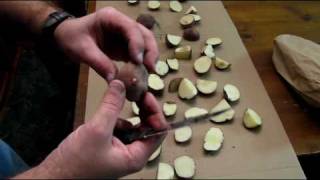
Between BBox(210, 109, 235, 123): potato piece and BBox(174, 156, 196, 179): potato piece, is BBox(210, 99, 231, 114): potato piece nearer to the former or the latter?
BBox(210, 109, 235, 123): potato piece

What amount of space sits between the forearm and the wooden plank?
6.6 inches

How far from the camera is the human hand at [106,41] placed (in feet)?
2.20

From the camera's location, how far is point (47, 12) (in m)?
0.87

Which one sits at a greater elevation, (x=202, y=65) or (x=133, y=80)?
(x=133, y=80)

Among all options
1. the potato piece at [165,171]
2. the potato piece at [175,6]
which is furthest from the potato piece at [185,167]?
the potato piece at [175,6]

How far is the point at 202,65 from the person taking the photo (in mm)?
943

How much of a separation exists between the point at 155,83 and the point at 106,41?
19 centimetres

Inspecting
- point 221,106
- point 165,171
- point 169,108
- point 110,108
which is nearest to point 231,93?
point 221,106

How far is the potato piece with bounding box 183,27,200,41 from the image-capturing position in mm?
1026

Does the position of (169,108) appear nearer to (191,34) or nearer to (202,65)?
(202,65)

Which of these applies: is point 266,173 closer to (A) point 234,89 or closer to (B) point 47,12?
(A) point 234,89

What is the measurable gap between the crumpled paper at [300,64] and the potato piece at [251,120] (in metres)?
0.12

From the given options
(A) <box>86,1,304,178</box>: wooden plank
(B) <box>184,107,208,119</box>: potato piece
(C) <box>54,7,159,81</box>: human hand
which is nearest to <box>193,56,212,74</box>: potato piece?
(A) <box>86,1,304,178</box>: wooden plank

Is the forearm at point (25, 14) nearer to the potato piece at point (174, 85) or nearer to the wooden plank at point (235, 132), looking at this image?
the wooden plank at point (235, 132)
